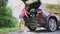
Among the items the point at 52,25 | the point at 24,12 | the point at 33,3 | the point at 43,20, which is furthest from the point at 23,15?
the point at 52,25

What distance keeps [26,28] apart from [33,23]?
1269 mm

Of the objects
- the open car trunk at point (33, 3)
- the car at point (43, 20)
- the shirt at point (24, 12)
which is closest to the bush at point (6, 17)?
the shirt at point (24, 12)

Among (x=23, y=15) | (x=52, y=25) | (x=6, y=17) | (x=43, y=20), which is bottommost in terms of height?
(x=52, y=25)

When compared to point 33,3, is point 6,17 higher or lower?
lower

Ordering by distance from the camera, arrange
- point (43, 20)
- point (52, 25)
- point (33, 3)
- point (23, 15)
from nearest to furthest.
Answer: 1. point (43, 20)
2. point (52, 25)
3. point (23, 15)
4. point (33, 3)

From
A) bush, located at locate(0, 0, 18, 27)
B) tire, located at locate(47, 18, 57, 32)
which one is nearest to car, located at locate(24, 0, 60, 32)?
tire, located at locate(47, 18, 57, 32)

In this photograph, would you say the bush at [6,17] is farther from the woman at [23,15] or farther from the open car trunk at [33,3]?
the open car trunk at [33,3]

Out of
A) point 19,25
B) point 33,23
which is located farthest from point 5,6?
point 33,23

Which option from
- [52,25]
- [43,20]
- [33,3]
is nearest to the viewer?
[43,20]

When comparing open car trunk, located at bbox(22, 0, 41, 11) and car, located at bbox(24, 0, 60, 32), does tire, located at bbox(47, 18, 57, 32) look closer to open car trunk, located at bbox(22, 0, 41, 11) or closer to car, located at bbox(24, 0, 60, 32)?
car, located at bbox(24, 0, 60, 32)

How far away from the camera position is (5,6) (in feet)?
60.0

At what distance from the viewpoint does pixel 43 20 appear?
16312 mm

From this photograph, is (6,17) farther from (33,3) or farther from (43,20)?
(43,20)

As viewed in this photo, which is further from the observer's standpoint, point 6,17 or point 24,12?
point 6,17
